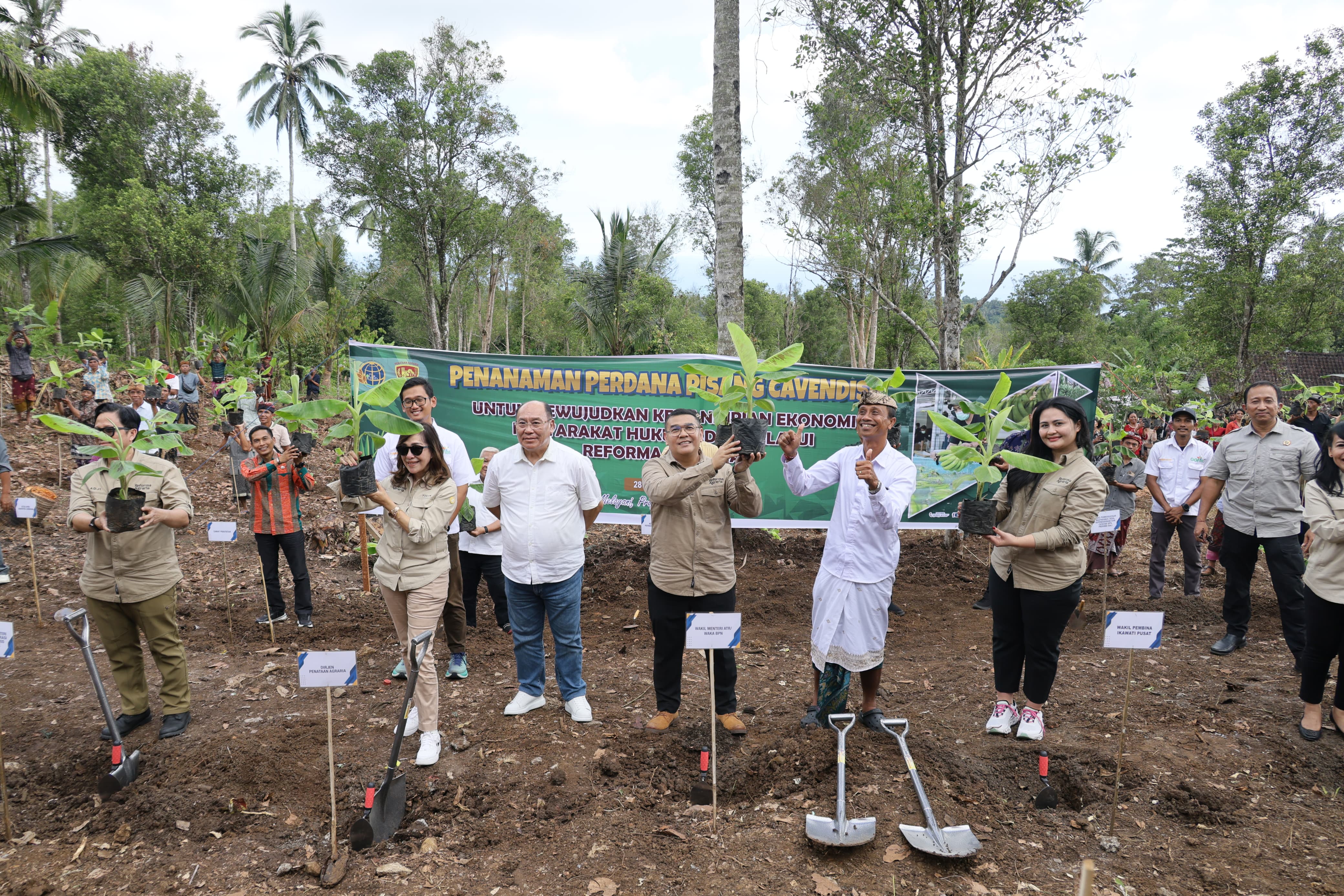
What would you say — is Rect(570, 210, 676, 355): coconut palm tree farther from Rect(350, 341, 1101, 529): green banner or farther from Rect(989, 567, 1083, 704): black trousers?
Rect(989, 567, 1083, 704): black trousers

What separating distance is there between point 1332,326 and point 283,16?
1495 inches

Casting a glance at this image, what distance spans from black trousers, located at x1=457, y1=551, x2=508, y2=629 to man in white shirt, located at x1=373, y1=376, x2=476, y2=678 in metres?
0.17

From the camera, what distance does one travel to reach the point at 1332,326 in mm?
20641

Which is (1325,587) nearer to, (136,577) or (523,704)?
(523,704)

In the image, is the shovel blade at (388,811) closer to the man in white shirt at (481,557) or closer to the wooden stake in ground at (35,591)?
the man in white shirt at (481,557)

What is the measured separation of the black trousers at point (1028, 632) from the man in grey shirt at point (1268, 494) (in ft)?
7.34

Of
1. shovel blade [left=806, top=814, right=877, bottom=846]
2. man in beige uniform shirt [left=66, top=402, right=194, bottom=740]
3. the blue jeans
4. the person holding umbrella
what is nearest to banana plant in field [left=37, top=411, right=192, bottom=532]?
man in beige uniform shirt [left=66, top=402, right=194, bottom=740]

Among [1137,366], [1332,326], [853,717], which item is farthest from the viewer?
[1332,326]

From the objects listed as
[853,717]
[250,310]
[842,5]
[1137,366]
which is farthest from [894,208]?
[250,310]

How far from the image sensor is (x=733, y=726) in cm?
372

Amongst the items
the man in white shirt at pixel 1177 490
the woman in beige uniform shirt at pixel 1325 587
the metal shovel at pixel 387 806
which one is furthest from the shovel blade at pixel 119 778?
the man in white shirt at pixel 1177 490

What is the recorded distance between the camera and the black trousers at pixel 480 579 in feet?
16.5

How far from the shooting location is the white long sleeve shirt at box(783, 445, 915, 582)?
3430 mm

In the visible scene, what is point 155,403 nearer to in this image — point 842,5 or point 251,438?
point 251,438
